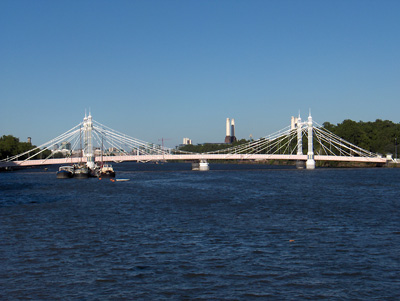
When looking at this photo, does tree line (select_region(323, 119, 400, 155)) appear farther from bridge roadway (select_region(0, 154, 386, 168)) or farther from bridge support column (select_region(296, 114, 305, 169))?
bridge roadway (select_region(0, 154, 386, 168))

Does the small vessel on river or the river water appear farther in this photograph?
the small vessel on river

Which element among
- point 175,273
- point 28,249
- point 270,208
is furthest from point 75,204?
point 175,273

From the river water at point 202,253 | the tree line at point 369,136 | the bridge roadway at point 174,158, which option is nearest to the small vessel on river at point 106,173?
the bridge roadway at point 174,158

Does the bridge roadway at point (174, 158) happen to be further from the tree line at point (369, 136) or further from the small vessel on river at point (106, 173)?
the tree line at point (369, 136)

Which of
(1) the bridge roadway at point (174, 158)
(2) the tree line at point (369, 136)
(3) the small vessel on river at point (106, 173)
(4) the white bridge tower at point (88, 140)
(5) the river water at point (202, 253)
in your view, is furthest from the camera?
(2) the tree line at point (369, 136)

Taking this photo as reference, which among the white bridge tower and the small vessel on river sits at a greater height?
the white bridge tower

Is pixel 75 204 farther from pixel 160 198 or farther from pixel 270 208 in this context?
pixel 270 208

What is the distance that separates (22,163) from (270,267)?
8924cm

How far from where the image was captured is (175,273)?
16594 millimetres

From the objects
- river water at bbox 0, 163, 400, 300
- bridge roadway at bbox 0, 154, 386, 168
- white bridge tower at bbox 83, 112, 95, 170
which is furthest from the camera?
white bridge tower at bbox 83, 112, 95, 170

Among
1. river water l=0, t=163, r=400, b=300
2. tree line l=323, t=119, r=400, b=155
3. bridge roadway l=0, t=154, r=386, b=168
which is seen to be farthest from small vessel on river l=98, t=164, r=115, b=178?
Result: tree line l=323, t=119, r=400, b=155

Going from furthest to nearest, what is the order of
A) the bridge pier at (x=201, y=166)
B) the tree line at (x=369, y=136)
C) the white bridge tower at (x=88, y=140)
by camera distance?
the tree line at (x=369, y=136) → the bridge pier at (x=201, y=166) → the white bridge tower at (x=88, y=140)

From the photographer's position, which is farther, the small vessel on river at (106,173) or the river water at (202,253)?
the small vessel on river at (106,173)

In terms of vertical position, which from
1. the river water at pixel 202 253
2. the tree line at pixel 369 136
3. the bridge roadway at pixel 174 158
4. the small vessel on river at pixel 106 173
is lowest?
the river water at pixel 202 253
